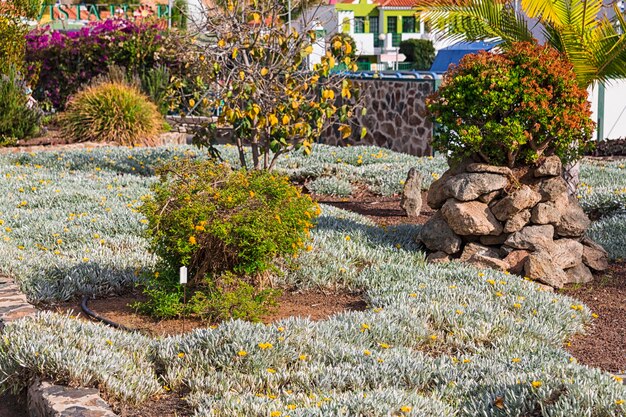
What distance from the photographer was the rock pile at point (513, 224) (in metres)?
8.08

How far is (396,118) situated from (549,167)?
360 inches

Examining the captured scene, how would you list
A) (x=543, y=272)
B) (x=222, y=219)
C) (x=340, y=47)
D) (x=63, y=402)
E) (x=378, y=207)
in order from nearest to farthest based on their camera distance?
(x=63, y=402) → (x=222, y=219) → (x=543, y=272) → (x=340, y=47) → (x=378, y=207)

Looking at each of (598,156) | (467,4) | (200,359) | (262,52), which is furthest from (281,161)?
(200,359)

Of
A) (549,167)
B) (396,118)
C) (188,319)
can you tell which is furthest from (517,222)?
(396,118)

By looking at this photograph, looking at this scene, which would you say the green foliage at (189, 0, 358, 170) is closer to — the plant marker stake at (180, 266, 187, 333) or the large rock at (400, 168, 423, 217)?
the large rock at (400, 168, 423, 217)

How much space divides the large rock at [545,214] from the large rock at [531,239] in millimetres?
71

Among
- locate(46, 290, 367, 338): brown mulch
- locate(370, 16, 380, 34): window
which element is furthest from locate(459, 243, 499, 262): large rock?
locate(370, 16, 380, 34): window

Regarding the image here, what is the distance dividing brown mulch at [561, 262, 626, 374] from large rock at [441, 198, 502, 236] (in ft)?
2.83

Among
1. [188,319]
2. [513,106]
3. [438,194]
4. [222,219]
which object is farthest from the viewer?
[438,194]

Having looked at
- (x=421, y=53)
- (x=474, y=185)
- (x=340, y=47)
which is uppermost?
(x=421, y=53)

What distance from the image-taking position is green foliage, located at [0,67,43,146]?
54.7ft

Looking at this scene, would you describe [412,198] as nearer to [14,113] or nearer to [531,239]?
[531,239]

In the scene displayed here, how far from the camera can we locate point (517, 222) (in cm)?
817

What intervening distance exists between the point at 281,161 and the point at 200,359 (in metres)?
8.73
